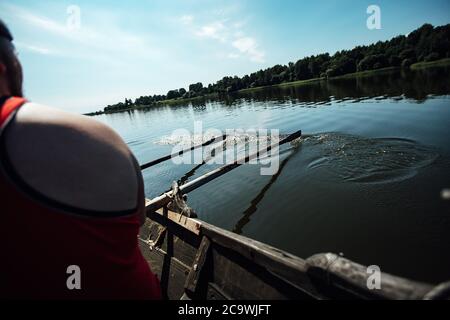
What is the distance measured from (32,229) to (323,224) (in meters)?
5.54

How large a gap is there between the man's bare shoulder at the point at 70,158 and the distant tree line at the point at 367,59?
227 ft

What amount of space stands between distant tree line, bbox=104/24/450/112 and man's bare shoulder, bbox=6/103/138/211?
69.3 meters

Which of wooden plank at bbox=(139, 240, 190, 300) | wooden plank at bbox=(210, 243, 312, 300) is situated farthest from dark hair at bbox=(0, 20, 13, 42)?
wooden plank at bbox=(139, 240, 190, 300)

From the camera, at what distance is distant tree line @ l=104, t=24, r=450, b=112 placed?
54062mm

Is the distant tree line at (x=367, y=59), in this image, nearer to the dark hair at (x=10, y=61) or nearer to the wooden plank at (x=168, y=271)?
the wooden plank at (x=168, y=271)

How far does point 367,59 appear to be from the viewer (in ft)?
208

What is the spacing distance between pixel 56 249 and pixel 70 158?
0.46m

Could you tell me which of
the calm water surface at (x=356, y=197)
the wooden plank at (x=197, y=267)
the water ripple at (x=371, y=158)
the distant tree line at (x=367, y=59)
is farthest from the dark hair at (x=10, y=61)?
the distant tree line at (x=367, y=59)

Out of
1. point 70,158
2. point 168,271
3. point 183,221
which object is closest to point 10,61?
point 70,158

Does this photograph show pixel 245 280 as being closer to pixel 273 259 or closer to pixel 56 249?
pixel 273 259

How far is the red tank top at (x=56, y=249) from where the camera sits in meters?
1.06
